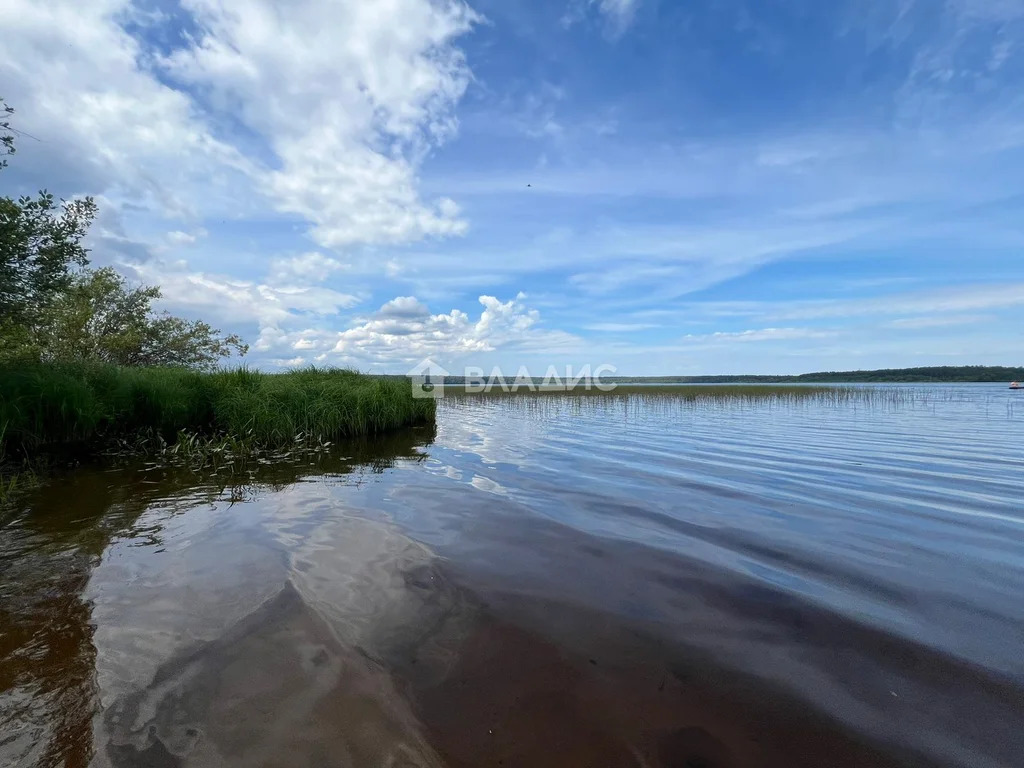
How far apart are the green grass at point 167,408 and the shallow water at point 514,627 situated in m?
2.82

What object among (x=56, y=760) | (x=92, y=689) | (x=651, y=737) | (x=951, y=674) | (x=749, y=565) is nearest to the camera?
(x=56, y=760)

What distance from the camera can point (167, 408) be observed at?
395 inches

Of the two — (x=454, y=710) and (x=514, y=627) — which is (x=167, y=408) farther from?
(x=454, y=710)

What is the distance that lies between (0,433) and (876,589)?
11257 millimetres

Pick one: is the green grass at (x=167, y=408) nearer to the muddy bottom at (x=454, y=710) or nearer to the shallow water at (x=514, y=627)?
the shallow water at (x=514, y=627)

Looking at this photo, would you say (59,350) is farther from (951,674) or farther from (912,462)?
(912,462)

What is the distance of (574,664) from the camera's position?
264 cm

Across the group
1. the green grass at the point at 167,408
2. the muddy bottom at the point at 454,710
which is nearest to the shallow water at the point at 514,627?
the muddy bottom at the point at 454,710

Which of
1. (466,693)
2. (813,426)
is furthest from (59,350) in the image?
(813,426)

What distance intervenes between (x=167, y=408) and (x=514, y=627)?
10296 millimetres

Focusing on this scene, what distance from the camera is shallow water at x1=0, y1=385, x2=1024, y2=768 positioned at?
2074 mm

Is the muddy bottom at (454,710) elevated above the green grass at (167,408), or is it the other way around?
the green grass at (167,408)

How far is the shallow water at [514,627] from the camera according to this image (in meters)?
2.07

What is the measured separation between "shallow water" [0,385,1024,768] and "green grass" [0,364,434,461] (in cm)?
282
